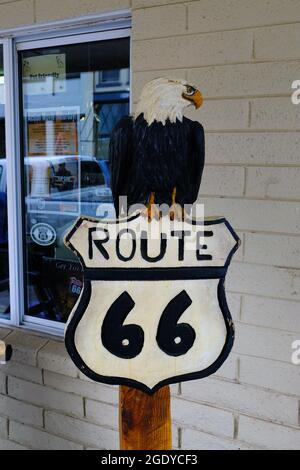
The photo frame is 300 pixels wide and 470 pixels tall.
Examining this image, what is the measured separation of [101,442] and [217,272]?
146 centimetres

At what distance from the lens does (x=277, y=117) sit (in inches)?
66.6

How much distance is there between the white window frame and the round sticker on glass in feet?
0.29

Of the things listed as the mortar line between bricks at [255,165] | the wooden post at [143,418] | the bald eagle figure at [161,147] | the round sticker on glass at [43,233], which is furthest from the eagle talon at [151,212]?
the round sticker on glass at [43,233]

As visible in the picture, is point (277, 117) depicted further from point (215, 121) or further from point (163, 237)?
point (163, 237)

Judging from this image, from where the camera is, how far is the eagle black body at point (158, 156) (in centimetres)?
110

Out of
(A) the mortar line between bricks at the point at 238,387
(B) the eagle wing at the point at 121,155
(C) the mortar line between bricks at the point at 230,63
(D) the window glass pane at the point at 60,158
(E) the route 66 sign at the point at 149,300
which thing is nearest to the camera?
(E) the route 66 sign at the point at 149,300

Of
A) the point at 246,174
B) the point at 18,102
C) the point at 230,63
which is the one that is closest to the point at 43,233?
the point at 18,102

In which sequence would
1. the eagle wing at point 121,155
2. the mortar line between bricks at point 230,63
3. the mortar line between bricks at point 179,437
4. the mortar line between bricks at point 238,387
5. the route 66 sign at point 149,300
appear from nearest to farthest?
the route 66 sign at point 149,300 < the eagle wing at point 121,155 < the mortar line between bricks at point 230,63 < the mortar line between bricks at point 238,387 < the mortar line between bricks at point 179,437

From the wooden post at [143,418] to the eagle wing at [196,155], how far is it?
0.51 metres

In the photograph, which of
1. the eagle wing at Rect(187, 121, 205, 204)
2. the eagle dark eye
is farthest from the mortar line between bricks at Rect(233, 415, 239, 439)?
the eagle dark eye

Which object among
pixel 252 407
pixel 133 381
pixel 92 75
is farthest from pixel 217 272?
pixel 92 75

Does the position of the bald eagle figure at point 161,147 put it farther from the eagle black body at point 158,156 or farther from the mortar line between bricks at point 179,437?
the mortar line between bricks at point 179,437

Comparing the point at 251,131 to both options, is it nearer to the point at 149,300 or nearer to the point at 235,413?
the point at 149,300

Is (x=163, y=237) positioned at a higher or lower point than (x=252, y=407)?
higher
